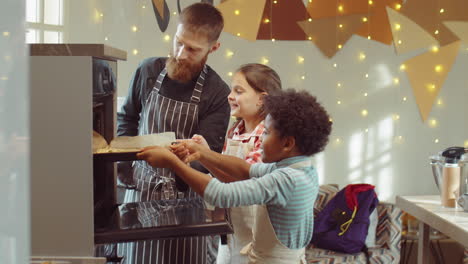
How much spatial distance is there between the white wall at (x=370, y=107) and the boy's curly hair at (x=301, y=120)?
2315mm

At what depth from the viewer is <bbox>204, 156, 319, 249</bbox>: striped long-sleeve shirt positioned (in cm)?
171

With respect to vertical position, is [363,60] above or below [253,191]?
above

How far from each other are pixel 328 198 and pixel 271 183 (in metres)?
2.44

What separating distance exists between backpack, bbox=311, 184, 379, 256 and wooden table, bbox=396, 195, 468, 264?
58 centimetres

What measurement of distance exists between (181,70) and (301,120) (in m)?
0.77

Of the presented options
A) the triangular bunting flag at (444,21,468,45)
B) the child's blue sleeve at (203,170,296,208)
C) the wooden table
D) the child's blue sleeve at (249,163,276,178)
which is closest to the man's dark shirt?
the child's blue sleeve at (249,163,276,178)

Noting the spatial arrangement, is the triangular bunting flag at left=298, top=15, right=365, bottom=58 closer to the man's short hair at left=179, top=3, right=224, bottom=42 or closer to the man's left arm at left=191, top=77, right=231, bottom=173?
the man's short hair at left=179, top=3, right=224, bottom=42

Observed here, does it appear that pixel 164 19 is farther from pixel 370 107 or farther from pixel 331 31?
pixel 370 107

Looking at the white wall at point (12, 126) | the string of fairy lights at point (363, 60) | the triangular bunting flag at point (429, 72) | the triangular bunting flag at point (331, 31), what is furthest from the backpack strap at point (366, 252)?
the white wall at point (12, 126)

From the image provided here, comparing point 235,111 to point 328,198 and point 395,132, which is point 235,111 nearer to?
point 328,198

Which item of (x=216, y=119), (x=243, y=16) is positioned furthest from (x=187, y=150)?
(x=243, y=16)

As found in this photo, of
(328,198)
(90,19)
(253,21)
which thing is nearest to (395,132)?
(328,198)

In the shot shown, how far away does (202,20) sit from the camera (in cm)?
258

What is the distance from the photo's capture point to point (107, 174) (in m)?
1.92
